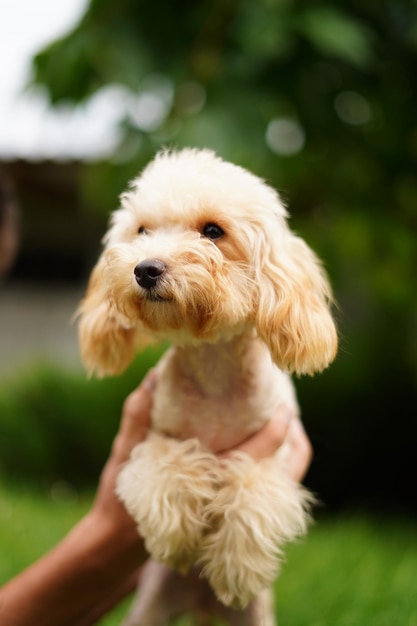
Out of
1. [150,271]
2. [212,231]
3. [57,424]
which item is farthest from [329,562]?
[57,424]

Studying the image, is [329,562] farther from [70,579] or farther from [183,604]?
[70,579]

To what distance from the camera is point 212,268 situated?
1.78m

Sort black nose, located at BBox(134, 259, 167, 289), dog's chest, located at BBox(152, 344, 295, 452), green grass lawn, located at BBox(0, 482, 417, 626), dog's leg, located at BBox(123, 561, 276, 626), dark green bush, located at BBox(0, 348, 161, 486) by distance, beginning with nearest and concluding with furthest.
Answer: black nose, located at BBox(134, 259, 167, 289) < dog's chest, located at BBox(152, 344, 295, 452) < dog's leg, located at BBox(123, 561, 276, 626) < green grass lawn, located at BBox(0, 482, 417, 626) < dark green bush, located at BBox(0, 348, 161, 486)

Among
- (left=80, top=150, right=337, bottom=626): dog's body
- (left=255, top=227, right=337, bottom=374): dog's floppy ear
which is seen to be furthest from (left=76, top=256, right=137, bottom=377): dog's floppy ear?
(left=255, top=227, right=337, bottom=374): dog's floppy ear

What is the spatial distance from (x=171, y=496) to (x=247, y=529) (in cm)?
20

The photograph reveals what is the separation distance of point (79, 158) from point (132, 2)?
3.23 metres

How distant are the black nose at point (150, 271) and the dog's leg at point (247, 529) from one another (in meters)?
0.55

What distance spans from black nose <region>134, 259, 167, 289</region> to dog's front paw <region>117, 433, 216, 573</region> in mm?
491

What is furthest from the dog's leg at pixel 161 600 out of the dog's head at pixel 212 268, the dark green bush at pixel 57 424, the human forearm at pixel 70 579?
the dark green bush at pixel 57 424

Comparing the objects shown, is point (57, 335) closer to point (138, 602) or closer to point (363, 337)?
point (363, 337)

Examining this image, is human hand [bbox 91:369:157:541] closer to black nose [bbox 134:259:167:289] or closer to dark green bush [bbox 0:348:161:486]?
black nose [bbox 134:259:167:289]

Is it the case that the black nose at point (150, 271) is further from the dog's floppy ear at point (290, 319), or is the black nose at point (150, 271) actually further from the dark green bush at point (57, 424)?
the dark green bush at point (57, 424)

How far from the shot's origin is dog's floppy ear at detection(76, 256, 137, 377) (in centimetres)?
207

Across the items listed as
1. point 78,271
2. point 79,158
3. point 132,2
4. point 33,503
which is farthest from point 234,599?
point 78,271
